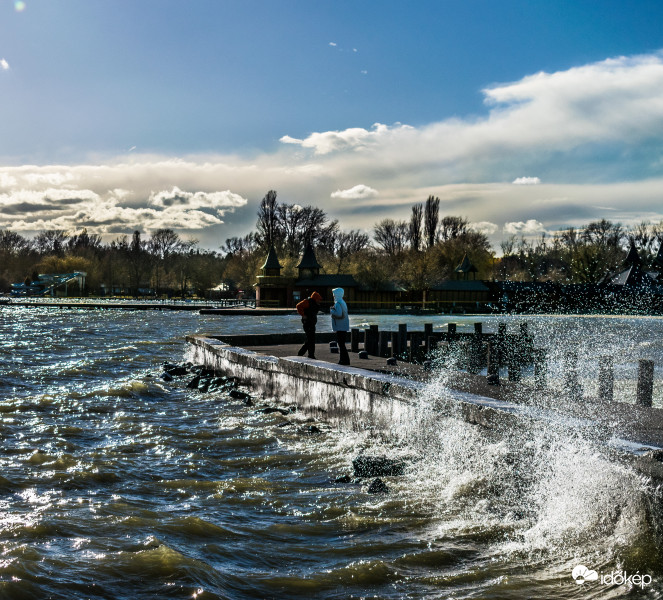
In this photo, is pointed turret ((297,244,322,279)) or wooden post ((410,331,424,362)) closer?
wooden post ((410,331,424,362))

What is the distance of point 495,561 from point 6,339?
38.7 metres

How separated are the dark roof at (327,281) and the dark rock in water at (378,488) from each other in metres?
84.0

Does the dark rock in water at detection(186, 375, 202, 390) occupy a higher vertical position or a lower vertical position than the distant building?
lower

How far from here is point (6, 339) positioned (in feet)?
131

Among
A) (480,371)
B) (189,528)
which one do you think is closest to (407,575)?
(189,528)

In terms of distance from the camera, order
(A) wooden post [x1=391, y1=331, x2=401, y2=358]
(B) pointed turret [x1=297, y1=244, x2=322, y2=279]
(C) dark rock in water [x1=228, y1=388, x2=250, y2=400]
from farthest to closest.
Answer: (B) pointed turret [x1=297, y1=244, x2=322, y2=279] → (A) wooden post [x1=391, y1=331, x2=401, y2=358] → (C) dark rock in water [x1=228, y1=388, x2=250, y2=400]

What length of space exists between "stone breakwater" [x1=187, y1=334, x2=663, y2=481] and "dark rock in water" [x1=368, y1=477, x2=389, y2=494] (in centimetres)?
131

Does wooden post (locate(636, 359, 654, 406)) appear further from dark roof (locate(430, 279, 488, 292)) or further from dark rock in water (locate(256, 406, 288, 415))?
dark roof (locate(430, 279, 488, 292))

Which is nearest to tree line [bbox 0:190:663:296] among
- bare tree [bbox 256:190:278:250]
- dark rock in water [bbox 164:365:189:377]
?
bare tree [bbox 256:190:278:250]

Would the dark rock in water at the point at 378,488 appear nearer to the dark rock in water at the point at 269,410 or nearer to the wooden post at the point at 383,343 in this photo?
the dark rock in water at the point at 269,410

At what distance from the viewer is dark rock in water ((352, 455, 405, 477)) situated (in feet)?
31.4

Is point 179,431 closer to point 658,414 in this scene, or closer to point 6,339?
point 658,414

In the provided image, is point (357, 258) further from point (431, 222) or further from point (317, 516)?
point (317, 516)

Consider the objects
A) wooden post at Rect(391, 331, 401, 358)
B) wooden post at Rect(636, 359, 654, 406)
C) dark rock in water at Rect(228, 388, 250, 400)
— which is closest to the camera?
wooden post at Rect(636, 359, 654, 406)
